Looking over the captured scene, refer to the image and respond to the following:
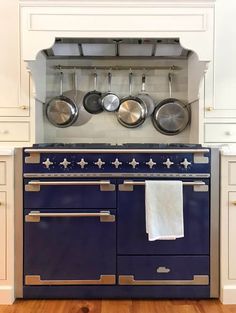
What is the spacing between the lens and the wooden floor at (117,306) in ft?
6.63

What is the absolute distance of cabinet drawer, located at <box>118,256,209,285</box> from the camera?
213cm

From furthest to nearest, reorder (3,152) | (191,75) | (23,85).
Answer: (191,75) → (23,85) → (3,152)

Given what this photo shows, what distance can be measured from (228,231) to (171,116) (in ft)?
3.31

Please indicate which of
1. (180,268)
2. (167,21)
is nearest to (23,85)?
(167,21)

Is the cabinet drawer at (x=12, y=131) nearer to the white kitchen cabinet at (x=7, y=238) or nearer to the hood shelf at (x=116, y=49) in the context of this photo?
the white kitchen cabinet at (x=7, y=238)

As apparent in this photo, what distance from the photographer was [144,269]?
2129mm

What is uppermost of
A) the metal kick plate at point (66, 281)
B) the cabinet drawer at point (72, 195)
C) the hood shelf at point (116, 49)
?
the hood shelf at point (116, 49)

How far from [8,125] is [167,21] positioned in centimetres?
128

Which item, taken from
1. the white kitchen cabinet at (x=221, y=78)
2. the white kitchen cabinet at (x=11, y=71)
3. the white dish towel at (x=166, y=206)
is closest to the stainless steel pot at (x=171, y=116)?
the white kitchen cabinet at (x=221, y=78)

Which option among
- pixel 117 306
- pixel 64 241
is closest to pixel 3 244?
pixel 64 241

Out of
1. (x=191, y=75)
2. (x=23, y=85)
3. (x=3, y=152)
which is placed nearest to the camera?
(x=3, y=152)

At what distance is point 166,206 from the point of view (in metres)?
2.07

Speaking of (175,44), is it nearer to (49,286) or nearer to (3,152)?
(3,152)

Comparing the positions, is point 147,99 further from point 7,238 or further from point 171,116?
point 7,238
